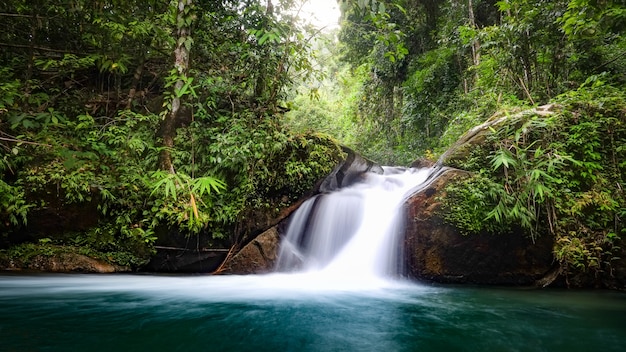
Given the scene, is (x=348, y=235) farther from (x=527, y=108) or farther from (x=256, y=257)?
(x=527, y=108)

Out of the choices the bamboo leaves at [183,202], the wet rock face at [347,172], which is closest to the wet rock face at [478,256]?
the wet rock face at [347,172]

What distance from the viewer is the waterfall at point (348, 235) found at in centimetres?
492

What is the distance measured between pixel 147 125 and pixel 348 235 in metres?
3.92

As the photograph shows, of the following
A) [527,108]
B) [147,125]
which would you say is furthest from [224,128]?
[527,108]

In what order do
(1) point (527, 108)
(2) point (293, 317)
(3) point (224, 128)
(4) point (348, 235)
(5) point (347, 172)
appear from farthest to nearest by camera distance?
(5) point (347, 172), (3) point (224, 128), (4) point (348, 235), (1) point (527, 108), (2) point (293, 317)

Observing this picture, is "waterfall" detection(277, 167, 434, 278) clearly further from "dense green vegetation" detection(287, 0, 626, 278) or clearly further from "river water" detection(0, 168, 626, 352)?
"dense green vegetation" detection(287, 0, 626, 278)

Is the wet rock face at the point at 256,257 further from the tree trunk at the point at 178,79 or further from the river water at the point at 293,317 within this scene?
the tree trunk at the point at 178,79

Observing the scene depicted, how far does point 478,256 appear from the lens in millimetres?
4527

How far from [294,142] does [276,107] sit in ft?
3.15

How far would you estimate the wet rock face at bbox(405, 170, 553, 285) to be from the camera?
451 cm

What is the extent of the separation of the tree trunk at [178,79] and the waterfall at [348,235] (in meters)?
2.28

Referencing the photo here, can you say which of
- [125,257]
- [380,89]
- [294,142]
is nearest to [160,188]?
[125,257]

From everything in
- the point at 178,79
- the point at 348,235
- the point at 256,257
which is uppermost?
the point at 178,79

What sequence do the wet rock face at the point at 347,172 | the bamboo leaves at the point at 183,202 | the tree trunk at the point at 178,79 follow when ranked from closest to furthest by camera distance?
1. the bamboo leaves at the point at 183,202
2. the tree trunk at the point at 178,79
3. the wet rock face at the point at 347,172
